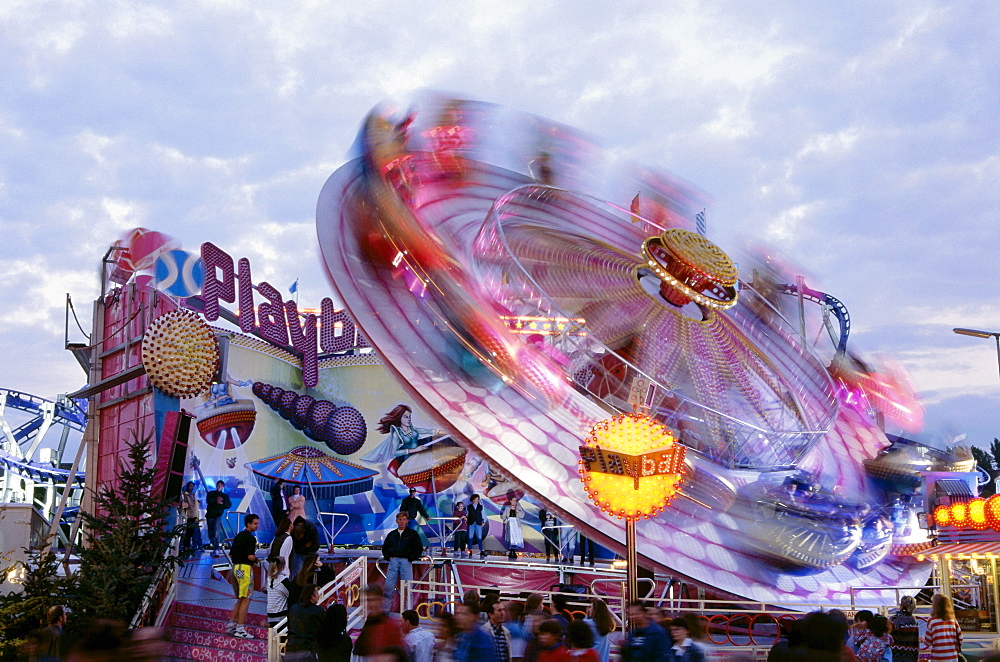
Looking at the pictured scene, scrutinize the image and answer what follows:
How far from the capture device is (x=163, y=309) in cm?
2075

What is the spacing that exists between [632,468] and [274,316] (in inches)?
606

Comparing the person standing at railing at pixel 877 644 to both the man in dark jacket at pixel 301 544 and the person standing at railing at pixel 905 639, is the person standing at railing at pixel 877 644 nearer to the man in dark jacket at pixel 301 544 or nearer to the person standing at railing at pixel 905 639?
the person standing at railing at pixel 905 639

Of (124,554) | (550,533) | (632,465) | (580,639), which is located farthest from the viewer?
(550,533)

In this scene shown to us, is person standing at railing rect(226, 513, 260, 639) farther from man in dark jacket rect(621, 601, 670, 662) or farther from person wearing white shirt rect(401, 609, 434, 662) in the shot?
man in dark jacket rect(621, 601, 670, 662)

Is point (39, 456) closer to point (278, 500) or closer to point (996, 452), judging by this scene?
point (278, 500)

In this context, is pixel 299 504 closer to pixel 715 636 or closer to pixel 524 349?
pixel 524 349

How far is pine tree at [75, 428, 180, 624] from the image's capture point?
13.6 metres

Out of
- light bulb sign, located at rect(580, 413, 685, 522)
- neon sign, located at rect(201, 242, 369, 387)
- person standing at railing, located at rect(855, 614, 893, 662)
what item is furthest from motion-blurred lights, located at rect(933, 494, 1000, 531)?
neon sign, located at rect(201, 242, 369, 387)

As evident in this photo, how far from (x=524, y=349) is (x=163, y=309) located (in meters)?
9.00

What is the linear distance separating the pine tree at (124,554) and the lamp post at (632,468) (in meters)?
7.17

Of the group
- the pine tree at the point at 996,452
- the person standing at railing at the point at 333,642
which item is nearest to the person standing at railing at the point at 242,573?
the person standing at railing at the point at 333,642

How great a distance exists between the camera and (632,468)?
11758 mm

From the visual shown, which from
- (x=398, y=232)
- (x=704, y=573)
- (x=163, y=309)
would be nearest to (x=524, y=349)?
(x=398, y=232)

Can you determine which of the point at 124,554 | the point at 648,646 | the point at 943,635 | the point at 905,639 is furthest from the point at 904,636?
the point at 124,554
